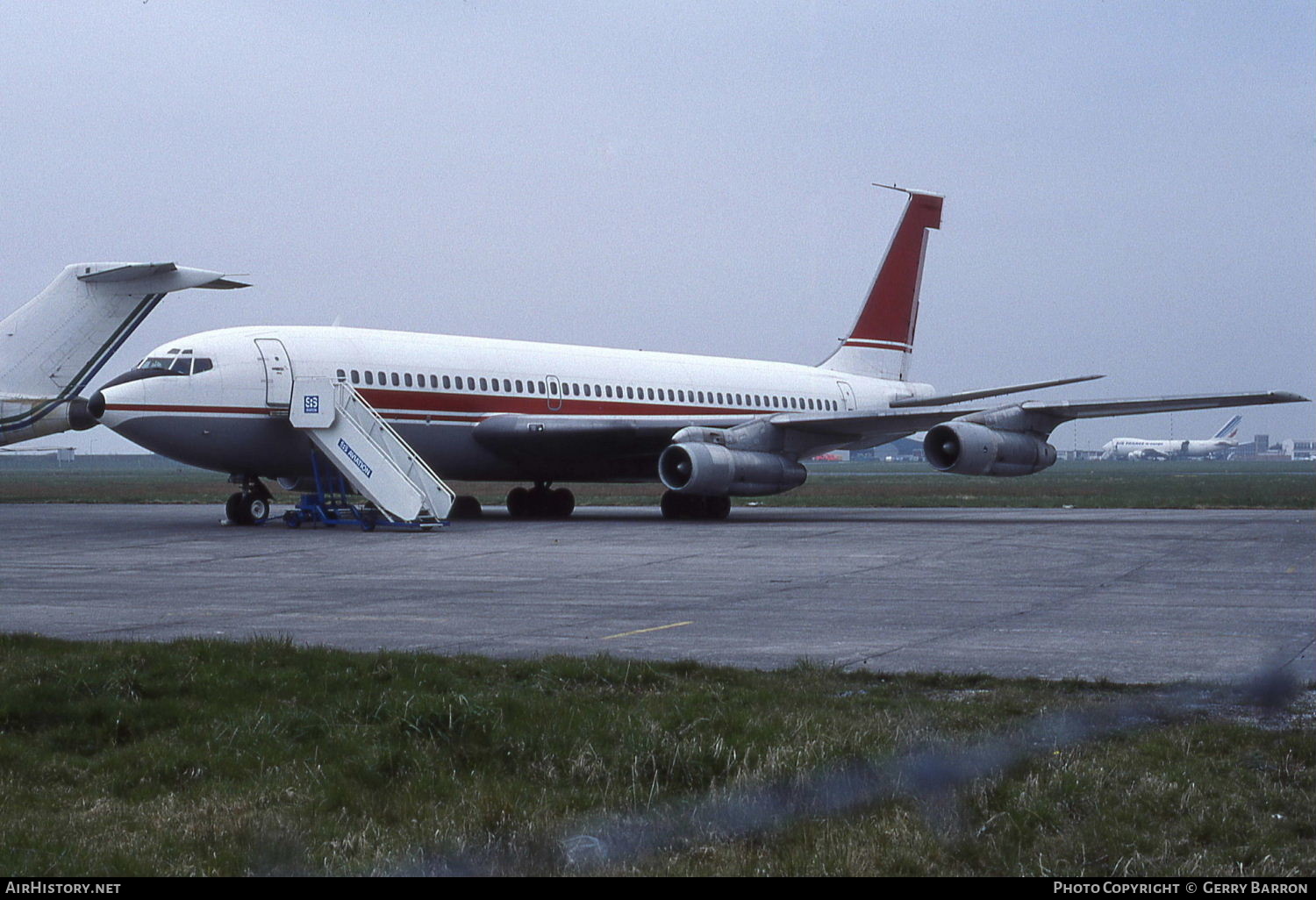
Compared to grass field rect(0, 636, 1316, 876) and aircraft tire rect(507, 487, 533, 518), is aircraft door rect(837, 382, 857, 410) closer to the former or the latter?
aircraft tire rect(507, 487, 533, 518)

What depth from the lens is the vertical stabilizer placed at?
131 ft

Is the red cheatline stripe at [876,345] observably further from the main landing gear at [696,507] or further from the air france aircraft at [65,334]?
the air france aircraft at [65,334]

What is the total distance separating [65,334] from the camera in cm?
3472

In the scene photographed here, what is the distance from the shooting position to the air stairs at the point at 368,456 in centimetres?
2594

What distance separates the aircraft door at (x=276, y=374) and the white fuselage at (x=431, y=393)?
2cm

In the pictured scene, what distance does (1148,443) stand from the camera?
164750 millimetres

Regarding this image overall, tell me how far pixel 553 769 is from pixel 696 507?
24.3m

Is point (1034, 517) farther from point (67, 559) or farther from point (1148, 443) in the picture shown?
point (1148, 443)

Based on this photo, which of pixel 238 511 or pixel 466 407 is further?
pixel 466 407
